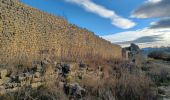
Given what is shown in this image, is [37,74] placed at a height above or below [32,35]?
below

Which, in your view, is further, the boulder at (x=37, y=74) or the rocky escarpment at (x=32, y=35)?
the rocky escarpment at (x=32, y=35)

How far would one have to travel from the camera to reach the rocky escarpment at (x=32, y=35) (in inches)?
Result: 473

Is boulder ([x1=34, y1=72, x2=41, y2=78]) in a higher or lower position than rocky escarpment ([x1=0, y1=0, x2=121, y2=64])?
lower

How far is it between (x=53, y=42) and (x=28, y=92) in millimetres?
8292

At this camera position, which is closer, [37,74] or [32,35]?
[37,74]

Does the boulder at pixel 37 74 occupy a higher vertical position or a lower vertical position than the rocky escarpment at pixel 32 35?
lower

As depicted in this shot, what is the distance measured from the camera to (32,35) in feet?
46.5

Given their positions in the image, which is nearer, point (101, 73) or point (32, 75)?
point (32, 75)

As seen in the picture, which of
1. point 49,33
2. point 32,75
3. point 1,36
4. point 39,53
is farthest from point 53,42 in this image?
point 32,75

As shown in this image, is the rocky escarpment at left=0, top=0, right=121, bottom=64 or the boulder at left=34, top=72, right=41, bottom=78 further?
the rocky escarpment at left=0, top=0, right=121, bottom=64

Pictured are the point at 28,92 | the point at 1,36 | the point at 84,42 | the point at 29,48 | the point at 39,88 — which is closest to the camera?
the point at 28,92

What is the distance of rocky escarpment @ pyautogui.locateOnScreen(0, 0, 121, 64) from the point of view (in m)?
12.0

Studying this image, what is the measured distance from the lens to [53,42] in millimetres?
16328

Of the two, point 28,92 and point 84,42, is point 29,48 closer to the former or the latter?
point 28,92
